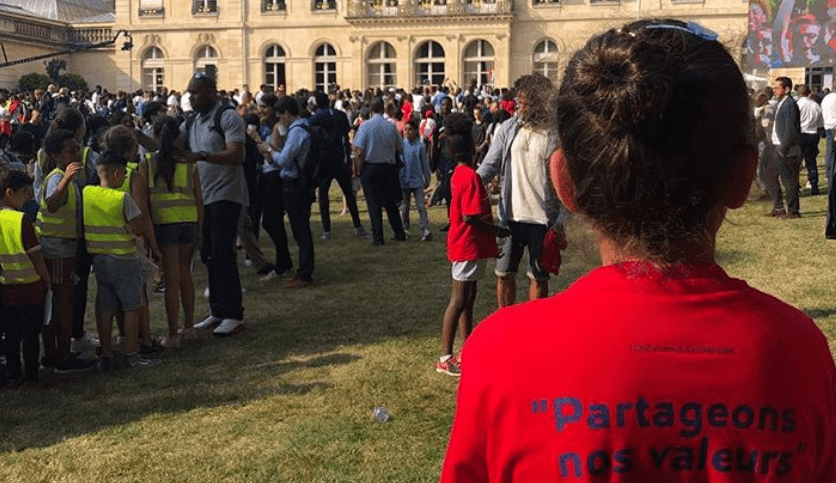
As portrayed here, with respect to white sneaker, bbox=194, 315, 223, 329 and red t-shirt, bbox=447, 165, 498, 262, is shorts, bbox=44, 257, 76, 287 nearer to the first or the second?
white sneaker, bbox=194, 315, 223, 329

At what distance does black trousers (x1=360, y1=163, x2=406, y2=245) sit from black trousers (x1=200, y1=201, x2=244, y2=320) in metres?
4.12

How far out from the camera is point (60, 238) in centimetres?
639

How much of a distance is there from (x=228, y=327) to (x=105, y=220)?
4.86 feet

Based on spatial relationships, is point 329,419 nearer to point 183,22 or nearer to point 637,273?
point 637,273

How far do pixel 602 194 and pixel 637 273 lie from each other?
0.41 feet

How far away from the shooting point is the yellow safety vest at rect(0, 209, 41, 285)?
19.0 feet

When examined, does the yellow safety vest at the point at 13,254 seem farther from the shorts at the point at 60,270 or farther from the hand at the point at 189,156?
the hand at the point at 189,156

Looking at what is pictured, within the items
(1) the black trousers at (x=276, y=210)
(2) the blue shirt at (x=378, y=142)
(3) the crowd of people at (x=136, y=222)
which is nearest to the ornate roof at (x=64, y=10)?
(2) the blue shirt at (x=378, y=142)

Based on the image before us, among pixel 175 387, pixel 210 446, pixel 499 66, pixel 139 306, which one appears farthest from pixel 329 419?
pixel 499 66

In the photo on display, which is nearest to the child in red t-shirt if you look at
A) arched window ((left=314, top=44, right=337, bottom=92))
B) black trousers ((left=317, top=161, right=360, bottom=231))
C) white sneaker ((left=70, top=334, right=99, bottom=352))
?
white sneaker ((left=70, top=334, right=99, bottom=352))

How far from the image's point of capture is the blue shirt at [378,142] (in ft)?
37.4

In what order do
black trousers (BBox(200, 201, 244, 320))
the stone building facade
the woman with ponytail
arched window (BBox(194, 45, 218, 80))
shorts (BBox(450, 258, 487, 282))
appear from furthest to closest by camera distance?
arched window (BBox(194, 45, 218, 80)) → the stone building facade → black trousers (BBox(200, 201, 244, 320)) → the woman with ponytail → shorts (BBox(450, 258, 487, 282))

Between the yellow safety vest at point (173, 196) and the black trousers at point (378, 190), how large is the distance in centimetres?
463

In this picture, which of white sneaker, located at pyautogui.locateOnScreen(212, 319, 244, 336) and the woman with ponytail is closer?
the woman with ponytail
